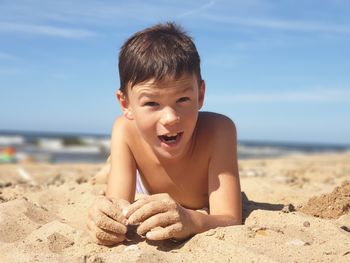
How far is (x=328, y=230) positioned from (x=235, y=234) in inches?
21.7

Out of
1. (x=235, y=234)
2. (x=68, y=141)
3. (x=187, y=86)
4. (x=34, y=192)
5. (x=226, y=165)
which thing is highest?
(x=187, y=86)

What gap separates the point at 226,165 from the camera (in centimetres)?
307

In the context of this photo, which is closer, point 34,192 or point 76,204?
point 76,204

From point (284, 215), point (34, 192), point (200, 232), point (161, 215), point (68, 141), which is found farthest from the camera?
point (68, 141)

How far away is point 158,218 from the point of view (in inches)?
94.1

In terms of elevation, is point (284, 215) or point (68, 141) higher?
point (284, 215)

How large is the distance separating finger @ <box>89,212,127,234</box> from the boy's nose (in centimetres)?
59

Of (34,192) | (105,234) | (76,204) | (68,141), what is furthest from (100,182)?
(68,141)

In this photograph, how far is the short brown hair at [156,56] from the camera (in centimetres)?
268

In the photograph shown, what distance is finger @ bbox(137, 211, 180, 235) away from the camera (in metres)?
2.39

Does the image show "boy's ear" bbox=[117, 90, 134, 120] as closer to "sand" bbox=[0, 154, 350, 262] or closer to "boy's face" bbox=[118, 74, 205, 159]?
"boy's face" bbox=[118, 74, 205, 159]

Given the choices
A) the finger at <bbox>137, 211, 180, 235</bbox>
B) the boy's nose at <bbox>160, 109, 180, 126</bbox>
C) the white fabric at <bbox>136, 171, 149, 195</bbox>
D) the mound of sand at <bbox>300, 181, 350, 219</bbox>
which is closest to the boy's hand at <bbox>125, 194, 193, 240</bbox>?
the finger at <bbox>137, 211, 180, 235</bbox>

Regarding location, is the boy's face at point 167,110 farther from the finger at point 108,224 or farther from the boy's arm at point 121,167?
the finger at point 108,224

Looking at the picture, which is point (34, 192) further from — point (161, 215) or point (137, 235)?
point (161, 215)
